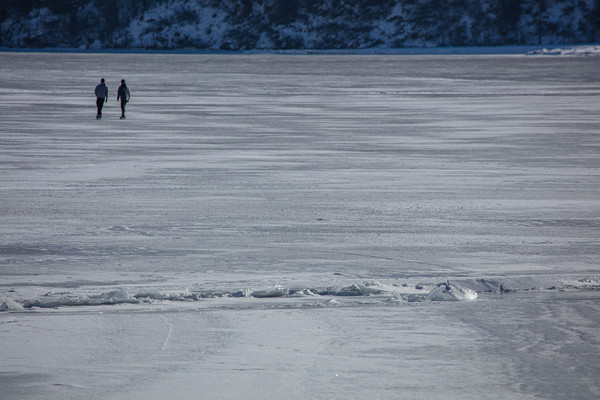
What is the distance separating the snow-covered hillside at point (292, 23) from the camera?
155m

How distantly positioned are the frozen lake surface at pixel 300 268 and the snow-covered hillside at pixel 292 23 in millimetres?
145744

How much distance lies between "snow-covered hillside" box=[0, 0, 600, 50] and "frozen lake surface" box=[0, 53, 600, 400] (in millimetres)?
145744

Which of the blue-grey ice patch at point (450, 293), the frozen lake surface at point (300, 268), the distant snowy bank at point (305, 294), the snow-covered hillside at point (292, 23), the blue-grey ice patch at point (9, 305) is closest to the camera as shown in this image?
the frozen lake surface at point (300, 268)

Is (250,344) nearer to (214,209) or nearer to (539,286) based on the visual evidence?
(539,286)

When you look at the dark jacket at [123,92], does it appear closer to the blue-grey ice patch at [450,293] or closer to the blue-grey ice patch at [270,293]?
the blue-grey ice patch at [270,293]

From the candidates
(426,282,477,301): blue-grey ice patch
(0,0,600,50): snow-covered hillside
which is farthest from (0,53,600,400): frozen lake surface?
(0,0,600,50): snow-covered hillside

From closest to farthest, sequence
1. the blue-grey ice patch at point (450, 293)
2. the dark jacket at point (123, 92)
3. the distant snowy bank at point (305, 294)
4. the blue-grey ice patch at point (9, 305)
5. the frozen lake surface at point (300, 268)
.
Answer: the frozen lake surface at point (300, 268), the blue-grey ice patch at point (9, 305), the distant snowy bank at point (305, 294), the blue-grey ice patch at point (450, 293), the dark jacket at point (123, 92)

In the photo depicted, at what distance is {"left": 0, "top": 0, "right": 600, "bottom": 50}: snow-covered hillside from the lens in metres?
155

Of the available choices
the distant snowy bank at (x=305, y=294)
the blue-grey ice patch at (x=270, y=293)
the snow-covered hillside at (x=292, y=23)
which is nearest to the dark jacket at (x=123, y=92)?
the distant snowy bank at (x=305, y=294)

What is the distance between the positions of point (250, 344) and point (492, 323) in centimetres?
122

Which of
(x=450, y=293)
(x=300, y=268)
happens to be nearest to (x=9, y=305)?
(x=300, y=268)

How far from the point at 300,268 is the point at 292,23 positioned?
163 meters

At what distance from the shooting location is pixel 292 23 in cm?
16600

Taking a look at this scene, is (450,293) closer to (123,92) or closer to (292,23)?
(123,92)
